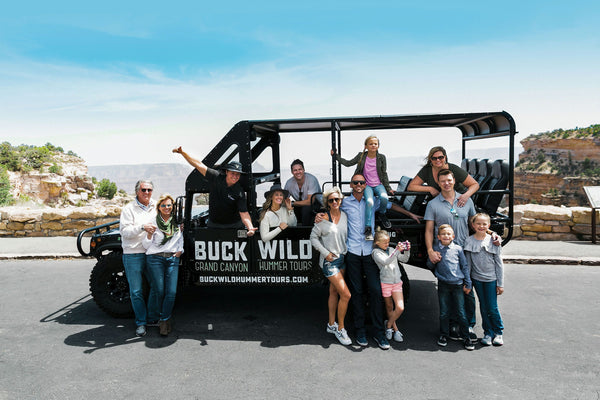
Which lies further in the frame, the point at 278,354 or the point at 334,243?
the point at 334,243

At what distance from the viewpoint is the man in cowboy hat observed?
499 cm

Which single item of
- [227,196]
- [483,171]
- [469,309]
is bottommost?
[469,309]

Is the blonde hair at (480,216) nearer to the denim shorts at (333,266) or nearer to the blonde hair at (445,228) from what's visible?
the blonde hair at (445,228)

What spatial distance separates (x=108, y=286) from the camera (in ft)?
18.3

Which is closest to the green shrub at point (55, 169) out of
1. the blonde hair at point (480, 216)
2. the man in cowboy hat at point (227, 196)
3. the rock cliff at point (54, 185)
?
the rock cliff at point (54, 185)

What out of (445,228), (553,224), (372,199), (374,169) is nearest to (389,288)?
(445,228)

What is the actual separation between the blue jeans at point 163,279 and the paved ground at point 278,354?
38 centimetres

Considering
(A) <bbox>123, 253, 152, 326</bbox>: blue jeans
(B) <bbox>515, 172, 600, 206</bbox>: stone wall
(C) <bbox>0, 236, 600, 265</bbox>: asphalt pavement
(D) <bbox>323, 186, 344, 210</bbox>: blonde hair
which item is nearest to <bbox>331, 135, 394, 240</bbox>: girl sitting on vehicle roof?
(D) <bbox>323, 186, 344, 210</bbox>: blonde hair

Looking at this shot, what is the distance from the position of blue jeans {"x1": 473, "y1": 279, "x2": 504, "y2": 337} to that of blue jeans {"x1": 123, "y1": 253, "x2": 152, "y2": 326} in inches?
151

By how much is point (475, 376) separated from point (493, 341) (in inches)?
33.4

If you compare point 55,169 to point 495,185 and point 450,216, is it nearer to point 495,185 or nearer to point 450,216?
point 495,185

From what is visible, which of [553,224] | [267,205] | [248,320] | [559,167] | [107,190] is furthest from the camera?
[559,167]

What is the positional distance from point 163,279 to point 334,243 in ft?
6.89

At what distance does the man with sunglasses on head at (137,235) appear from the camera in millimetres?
4875
